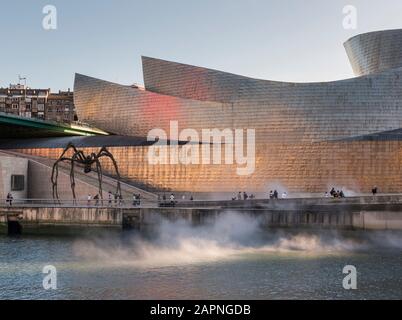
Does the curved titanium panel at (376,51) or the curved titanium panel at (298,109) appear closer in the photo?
the curved titanium panel at (298,109)

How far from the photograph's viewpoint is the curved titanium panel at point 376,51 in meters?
34.8

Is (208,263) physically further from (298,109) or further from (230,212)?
(298,109)

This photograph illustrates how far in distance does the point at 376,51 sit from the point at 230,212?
1964cm

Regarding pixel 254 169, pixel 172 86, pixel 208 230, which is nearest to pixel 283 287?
pixel 208 230

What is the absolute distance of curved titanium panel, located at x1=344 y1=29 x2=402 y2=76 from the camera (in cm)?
3480

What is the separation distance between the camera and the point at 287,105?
105 feet

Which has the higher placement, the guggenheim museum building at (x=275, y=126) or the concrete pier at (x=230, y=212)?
the guggenheim museum building at (x=275, y=126)

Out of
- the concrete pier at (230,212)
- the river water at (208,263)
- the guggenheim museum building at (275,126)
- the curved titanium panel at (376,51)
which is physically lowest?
the river water at (208,263)

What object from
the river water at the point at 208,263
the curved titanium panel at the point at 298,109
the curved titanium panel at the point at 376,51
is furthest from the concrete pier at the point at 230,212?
the curved titanium panel at the point at 376,51

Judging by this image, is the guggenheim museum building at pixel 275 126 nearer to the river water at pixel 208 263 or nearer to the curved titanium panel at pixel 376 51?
the curved titanium panel at pixel 376 51

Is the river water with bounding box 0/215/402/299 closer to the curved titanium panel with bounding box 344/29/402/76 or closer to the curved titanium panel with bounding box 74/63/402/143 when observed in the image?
the curved titanium panel with bounding box 74/63/402/143

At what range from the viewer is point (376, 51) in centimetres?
3569

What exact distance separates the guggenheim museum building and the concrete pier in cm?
843

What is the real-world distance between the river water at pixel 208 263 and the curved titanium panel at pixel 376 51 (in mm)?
17473
